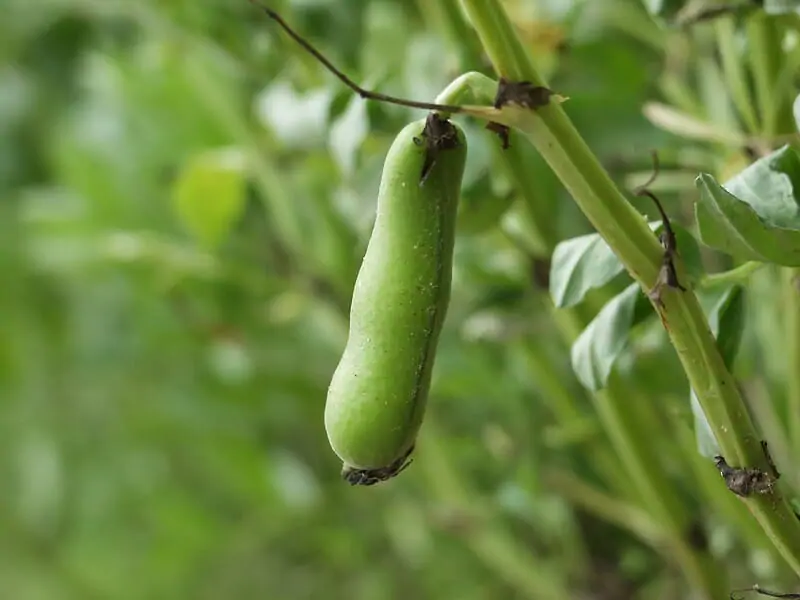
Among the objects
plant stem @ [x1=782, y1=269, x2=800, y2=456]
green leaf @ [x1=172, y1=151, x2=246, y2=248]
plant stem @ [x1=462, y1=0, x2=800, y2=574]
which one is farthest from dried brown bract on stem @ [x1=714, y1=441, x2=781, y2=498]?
green leaf @ [x1=172, y1=151, x2=246, y2=248]

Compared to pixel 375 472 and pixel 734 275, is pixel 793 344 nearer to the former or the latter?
pixel 734 275

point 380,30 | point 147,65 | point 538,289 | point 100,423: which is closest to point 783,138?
point 538,289

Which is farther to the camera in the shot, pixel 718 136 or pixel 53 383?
pixel 53 383

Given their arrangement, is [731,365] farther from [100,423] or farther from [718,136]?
[100,423]

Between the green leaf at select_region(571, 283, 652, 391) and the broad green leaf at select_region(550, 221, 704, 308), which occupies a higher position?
the broad green leaf at select_region(550, 221, 704, 308)

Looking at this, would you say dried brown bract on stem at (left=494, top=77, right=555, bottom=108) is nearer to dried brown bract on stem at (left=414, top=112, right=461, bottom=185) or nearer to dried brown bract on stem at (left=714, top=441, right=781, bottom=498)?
dried brown bract on stem at (left=414, top=112, right=461, bottom=185)

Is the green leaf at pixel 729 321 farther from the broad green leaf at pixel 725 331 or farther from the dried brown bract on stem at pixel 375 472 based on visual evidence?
the dried brown bract on stem at pixel 375 472

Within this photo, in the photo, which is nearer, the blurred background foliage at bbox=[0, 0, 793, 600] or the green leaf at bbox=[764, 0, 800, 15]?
the green leaf at bbox=[764, 0, 800, 15]

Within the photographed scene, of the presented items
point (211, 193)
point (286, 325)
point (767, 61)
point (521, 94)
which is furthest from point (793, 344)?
point (286, 325)
